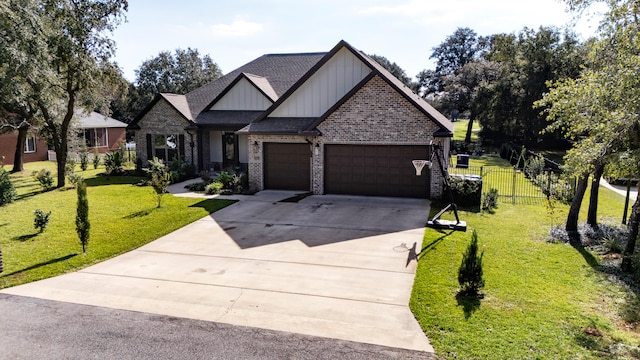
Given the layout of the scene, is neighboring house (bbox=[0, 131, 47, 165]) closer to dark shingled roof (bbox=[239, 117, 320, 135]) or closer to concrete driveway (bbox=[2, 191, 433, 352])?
dark shingled roof (bbox=[239, 117, 320, 135])

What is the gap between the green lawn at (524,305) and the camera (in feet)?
23.4

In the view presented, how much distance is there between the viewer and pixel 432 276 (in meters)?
10.2

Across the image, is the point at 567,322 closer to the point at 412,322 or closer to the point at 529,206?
the point at 412,322

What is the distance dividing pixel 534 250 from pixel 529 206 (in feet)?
21.8

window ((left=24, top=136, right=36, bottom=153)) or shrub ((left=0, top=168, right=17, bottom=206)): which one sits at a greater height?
window ((left=24, top=136, right=36, bottom=153))

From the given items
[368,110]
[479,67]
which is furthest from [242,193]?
[479,67]

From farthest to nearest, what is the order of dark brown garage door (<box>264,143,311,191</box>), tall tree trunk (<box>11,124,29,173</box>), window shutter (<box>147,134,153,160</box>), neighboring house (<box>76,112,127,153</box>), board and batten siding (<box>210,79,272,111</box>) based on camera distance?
1. neighboring house (<box>76,112,127,153</box>)
2. tall tree trunk (<box>11,124,29,173</box>)
3. window shutter (<box>147,134,153,160</box>)
4. board and batten siding (<box>210,79,272,111</box>)
5. dark brown garage door (<box>264,143,311,191</box>)

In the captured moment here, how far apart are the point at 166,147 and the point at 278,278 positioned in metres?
19.3

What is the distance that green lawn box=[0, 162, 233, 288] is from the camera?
11734mm

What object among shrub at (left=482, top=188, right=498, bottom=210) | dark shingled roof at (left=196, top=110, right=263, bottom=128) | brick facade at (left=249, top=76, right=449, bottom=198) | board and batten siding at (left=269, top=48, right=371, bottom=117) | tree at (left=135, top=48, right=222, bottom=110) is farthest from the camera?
tree at (left=135, top=48, right=222, bottom=110)

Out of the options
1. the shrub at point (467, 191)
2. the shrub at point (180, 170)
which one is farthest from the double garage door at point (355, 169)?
the shrub at point (180, 170)

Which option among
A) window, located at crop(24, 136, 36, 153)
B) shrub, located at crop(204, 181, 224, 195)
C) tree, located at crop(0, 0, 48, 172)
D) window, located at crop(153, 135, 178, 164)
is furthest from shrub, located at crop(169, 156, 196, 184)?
window, located at crop(24, 136, 36, 153)

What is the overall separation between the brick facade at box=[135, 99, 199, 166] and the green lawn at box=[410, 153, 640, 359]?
17392mm

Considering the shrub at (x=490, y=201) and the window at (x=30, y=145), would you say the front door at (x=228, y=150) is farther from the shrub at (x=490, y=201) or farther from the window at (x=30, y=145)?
the window at (x=30, y=145)
